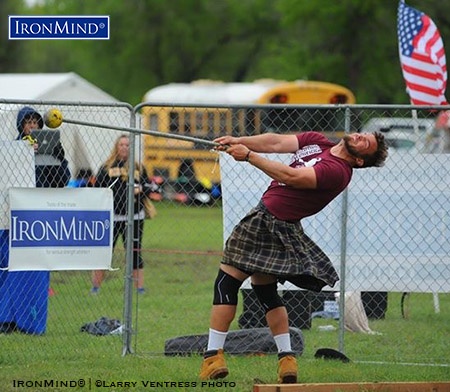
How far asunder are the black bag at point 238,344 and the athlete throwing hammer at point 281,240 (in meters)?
1.12

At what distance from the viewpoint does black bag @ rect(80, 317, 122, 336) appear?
30.4 feet

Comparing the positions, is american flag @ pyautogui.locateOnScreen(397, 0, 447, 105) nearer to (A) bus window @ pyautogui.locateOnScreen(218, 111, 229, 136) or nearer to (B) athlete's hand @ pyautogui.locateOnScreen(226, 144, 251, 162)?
(B) athlete's hand @ pyautogui.locateOnScreen(226, 144, 251, 162)

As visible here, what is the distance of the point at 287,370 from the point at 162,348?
6.10 feet

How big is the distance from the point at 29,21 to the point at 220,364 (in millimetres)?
2683

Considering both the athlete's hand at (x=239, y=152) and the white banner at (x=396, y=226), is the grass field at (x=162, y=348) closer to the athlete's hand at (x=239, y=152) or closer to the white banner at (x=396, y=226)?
the white banner at (x=396, y=226)

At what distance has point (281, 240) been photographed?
7207mm

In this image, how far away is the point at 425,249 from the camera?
8.42 metres

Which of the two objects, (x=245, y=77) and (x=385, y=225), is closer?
(x=385, y=225)

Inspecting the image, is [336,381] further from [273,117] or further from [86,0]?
[86,0]

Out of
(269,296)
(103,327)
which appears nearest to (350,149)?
(269,296)

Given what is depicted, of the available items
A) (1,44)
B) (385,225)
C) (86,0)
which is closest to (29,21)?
(385,225)

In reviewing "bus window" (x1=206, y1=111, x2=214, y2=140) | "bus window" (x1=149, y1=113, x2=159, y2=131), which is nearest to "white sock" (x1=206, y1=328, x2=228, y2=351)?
"bus window" (x1=206, y1=111, x2=214, y2=140)

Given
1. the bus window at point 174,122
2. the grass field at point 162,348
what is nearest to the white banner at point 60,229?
the grass field at point 162,348

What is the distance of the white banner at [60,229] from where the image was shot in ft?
25.8
